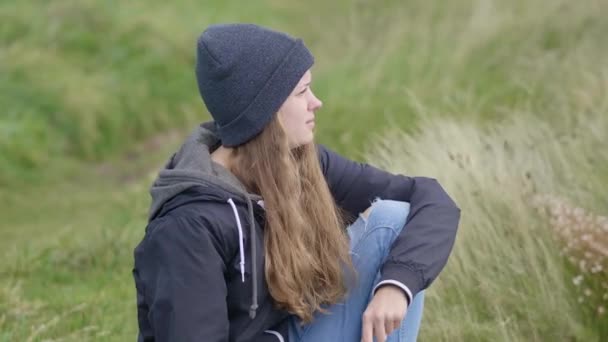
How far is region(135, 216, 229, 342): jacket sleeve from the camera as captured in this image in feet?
8.05

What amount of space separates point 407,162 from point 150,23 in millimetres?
4587

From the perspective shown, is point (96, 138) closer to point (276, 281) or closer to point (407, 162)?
point (407, 162)

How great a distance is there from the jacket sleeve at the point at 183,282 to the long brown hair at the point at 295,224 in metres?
0.21

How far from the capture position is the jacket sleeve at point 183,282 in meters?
2.45

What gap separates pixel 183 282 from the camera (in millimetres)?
2463

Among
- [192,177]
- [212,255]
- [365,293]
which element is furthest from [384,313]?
[192,177]

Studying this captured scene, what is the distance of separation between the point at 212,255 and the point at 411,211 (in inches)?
27.8

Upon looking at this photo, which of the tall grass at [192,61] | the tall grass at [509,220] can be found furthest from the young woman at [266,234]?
the tall grass at [192,61]

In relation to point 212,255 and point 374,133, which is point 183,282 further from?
point 374,133

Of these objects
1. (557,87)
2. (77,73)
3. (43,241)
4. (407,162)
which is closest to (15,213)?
(43,241)

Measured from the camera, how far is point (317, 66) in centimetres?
808

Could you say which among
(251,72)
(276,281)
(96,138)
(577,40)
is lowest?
(96,138)

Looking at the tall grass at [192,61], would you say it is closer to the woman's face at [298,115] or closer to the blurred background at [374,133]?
the blurred background at [374,133]

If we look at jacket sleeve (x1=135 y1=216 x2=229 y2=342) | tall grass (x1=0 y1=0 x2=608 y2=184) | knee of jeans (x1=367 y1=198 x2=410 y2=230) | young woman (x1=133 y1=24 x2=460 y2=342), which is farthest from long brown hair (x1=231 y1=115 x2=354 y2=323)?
tall grass (x1=0 y1=0 x2=608 y2=184)
